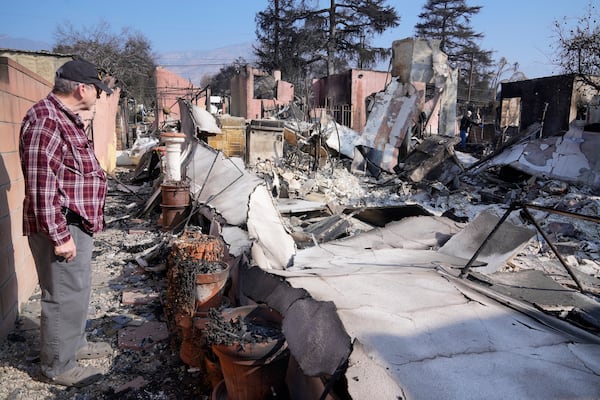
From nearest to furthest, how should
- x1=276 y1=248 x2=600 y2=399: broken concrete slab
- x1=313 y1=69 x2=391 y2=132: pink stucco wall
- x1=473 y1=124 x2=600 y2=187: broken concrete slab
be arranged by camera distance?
x1=276 y1=248 x2=600 y2=399: broken concrete slab < x1=473 y1=124 x2=600 y2=187: broken concrete slab < x1=313 y1=69 x2=391 y2=132: pink stucco wall

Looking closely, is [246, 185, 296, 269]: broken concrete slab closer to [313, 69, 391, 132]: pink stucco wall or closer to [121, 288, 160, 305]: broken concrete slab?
[121, 288, 160, 305]: broken concrete slab

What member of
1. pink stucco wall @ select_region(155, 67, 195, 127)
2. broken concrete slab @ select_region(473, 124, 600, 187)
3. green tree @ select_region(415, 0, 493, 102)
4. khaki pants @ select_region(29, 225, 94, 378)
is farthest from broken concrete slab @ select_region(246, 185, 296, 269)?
green tree @ select_region(415, 0, 493, 102)

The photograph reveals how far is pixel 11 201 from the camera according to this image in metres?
3.16

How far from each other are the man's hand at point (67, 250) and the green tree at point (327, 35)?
26.5 meters

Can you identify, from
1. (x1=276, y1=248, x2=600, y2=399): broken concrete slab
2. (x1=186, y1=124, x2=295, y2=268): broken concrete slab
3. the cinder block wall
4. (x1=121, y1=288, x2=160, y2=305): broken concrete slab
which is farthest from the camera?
(x1=121, y1=288, x2=160, y2=305): broken concrete slab

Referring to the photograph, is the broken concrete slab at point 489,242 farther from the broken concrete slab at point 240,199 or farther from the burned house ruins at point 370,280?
the broken concrete slab at point 240,199

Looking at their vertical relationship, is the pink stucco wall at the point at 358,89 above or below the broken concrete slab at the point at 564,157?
above

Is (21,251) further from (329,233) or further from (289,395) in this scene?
(329,233)

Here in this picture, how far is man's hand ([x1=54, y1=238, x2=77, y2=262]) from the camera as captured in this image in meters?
2.34

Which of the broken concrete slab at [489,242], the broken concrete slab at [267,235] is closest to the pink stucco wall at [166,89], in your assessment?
the broken concrete slab at [267,235]

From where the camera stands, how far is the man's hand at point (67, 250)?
2344 mm

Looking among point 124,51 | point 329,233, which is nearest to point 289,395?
point 329,233

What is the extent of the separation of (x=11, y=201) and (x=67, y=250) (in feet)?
3.96

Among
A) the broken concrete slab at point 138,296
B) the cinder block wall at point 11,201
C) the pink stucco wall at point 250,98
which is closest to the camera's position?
the cinder block wall at point 11,201
